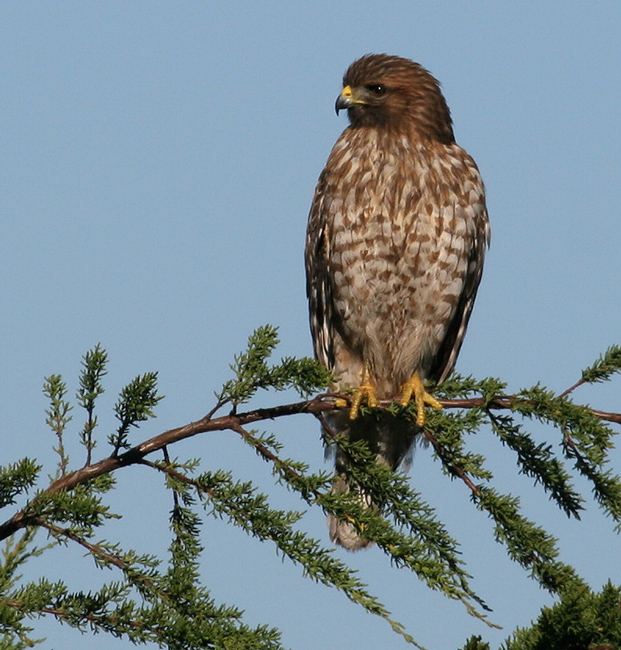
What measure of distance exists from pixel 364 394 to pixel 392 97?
6.25 ft

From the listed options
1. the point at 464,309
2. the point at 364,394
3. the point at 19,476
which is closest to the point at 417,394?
the point at 364,394

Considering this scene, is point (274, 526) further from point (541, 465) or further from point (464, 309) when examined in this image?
point (464, 309)

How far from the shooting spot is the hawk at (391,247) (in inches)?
213

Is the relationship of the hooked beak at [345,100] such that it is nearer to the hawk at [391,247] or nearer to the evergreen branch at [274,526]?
the hawk at [391,247]

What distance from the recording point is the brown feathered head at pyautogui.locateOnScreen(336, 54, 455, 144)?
588cm

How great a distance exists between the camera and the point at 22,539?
3721 mm

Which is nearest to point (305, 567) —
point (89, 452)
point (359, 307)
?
point (89, 452)

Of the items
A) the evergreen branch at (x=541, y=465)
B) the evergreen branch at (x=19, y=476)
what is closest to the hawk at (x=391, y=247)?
the evergreen branch at (x=541, y=465)

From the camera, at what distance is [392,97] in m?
5.98

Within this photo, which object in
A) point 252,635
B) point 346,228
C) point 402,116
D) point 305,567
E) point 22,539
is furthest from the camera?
point 402,116

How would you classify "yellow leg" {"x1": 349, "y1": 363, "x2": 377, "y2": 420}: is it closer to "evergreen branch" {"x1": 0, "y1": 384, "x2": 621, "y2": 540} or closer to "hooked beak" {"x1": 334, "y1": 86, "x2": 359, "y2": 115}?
"evergreen branch" {"x1": 0, "y1": 384, "x2": 621, "y2": 540}

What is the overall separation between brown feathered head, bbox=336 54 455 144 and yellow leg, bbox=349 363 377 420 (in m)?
1.39

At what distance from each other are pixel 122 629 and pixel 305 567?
0.57 metres

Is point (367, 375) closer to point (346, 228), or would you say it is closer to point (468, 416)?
point (346, 228)
